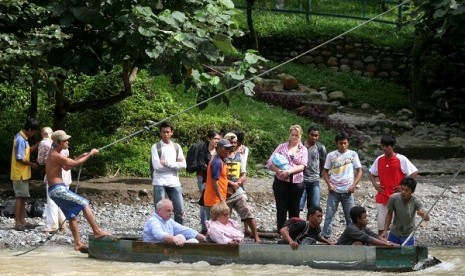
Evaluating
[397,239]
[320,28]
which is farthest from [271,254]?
[320,28]

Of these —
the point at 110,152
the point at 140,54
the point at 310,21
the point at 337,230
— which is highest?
the point at 310,21

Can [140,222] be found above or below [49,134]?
below

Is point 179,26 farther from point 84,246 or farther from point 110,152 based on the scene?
point 110,152

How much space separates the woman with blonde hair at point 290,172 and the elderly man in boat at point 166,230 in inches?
62.0

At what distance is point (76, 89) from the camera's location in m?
20.9

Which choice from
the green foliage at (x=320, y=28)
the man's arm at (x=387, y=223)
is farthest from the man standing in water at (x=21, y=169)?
the green foliage at (x=320, y=28)

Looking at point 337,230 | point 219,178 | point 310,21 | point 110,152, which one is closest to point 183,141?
point 110,152

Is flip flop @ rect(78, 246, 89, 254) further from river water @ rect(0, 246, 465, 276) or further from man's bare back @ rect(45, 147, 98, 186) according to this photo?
man's bare back @ rect(45, 147, 98, 186)

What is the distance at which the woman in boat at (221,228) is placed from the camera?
41.3 feet

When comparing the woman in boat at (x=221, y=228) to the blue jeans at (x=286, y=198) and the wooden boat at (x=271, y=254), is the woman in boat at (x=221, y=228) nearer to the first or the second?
the wooden boat at (x=271, y=254)

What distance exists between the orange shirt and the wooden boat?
1228 mm

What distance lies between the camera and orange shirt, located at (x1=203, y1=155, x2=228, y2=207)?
43.8 feet

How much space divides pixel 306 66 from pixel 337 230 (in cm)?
1112

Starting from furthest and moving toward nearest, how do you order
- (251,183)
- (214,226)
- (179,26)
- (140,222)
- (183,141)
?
(183,141) → (251,183) → (140,222) → (179,26) → (214,226)
